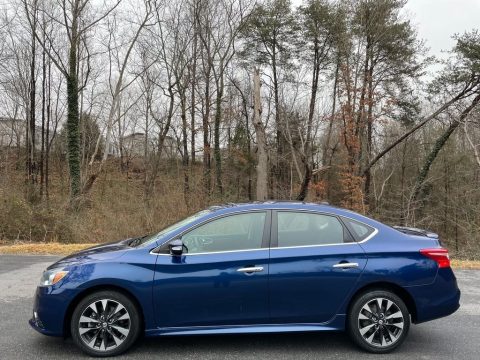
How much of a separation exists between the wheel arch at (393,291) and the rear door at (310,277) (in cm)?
13

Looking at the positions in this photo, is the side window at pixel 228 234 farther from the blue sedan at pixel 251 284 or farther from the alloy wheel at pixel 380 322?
the alloy wheel at pixel 380 322

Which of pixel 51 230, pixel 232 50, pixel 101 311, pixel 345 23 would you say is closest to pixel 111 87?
pixel 232 50

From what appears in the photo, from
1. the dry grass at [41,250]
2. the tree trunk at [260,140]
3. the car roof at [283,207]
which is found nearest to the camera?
the car roof at [283,207]

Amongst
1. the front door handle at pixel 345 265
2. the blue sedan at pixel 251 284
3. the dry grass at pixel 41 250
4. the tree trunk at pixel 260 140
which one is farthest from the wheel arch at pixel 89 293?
the tree trunk at pixel 260 140

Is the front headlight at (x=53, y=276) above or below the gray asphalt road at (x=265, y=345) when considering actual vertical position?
above

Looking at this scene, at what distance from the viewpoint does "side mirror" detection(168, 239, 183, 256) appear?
4617 millimetres

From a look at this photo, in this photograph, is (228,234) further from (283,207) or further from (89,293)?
(89,293)

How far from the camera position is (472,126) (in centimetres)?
2567

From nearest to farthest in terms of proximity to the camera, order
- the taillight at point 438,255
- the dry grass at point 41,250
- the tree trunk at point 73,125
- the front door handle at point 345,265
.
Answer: the front door handle at point 345,265 < the taillight at point 438,255 < the dry grass at point 41,250 < the tree trunk at point 73,125

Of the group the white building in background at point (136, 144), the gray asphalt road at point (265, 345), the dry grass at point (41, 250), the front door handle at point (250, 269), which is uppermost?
the white building in background at point (136, 144)

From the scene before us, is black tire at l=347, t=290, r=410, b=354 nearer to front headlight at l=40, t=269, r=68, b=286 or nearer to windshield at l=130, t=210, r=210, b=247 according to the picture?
windshield at l=130, t=210, r=210, b=247

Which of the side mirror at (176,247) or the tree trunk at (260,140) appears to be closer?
the side mirror at (176,247)

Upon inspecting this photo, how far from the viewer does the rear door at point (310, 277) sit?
466 cm

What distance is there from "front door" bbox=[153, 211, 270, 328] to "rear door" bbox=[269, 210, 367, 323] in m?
0.13
